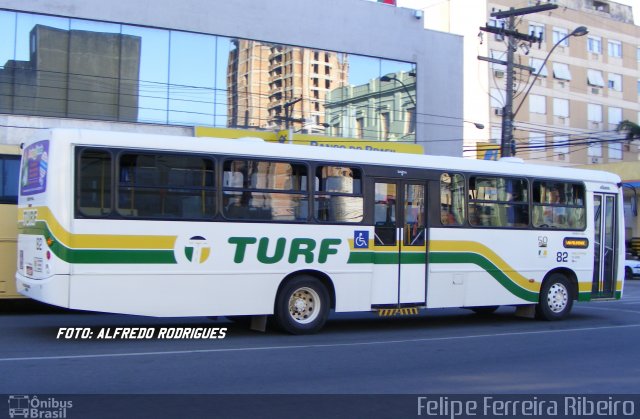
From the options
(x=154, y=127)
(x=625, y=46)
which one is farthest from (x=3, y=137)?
(x=625, y=46)

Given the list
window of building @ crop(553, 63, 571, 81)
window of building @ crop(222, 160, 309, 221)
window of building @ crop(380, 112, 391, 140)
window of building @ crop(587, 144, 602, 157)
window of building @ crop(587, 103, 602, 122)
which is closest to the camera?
window of building @ crop(222, 160, 309, 221)

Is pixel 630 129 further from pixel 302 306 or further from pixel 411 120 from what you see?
pixel 302 306

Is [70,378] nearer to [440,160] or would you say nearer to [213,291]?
[213,291]

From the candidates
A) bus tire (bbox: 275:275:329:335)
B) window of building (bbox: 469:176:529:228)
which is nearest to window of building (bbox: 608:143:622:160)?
window of building (bbox: 469:176:529:228)

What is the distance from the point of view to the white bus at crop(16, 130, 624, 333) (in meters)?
9.88

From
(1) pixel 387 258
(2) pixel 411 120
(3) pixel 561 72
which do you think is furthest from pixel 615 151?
(1) pixel 387 258

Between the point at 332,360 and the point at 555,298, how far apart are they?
264 inches

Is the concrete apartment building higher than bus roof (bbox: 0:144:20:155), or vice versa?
the concrete apartment building

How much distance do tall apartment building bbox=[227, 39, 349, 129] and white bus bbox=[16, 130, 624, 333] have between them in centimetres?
1360

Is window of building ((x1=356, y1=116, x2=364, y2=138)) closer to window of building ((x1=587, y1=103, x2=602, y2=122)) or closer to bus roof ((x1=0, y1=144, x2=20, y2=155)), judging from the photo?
bus roof ((x1=0, y1=144, x2=20, y2=155))

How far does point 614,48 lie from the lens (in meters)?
58.0

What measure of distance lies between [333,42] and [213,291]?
59.8ft
